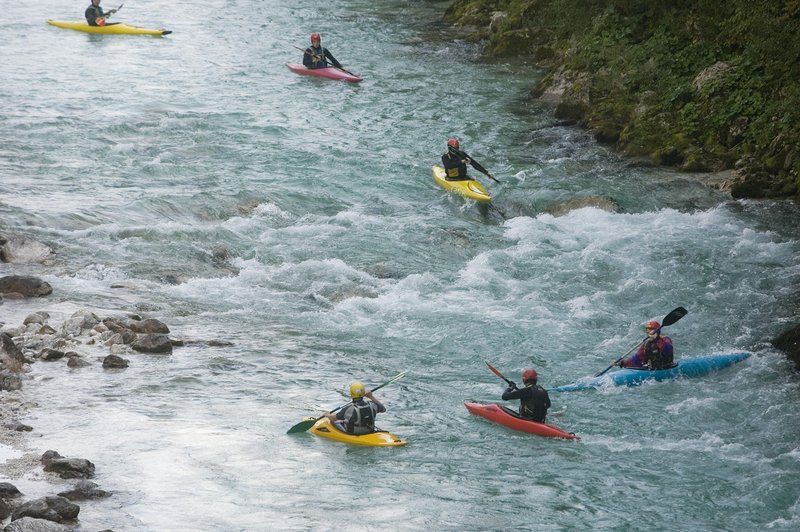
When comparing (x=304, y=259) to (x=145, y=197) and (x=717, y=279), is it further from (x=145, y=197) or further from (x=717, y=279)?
(x=717, y=279)

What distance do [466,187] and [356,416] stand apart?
8418 millimetres

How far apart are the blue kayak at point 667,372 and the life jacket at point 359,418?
8.82 ft

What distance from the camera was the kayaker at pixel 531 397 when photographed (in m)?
11.9

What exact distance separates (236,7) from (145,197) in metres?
20.8

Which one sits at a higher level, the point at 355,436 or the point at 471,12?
the point at 471,12

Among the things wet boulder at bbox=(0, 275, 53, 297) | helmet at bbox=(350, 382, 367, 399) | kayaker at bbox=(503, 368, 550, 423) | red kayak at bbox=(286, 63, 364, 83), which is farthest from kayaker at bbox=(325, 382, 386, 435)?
red kayak at bbox=(286, 63, 364, 83)

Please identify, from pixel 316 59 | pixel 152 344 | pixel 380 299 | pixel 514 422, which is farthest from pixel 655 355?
pixel 316 59

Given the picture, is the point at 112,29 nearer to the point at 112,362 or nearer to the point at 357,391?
the point at 112,362

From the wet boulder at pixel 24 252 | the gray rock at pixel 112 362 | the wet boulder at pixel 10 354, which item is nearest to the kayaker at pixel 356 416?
the gray rock at pixel 112 362

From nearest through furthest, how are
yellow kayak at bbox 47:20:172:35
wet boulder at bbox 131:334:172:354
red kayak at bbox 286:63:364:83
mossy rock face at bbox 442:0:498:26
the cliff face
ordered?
wet boulder at bbox 131:334:172:354
the cliff face
red kayak at bbox 286:63:364:83
yellow kayak at bbox 47:20:172:35
mossy rock face at bbox 442:0:498:26

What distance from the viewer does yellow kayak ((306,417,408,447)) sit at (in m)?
11.5

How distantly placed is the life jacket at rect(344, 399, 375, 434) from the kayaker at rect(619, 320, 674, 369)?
361 cm

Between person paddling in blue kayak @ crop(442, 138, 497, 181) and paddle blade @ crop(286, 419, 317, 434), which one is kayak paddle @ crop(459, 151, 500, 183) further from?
paddle blade @ crop(286, 419, 317, 434)

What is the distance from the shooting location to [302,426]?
452 inches
